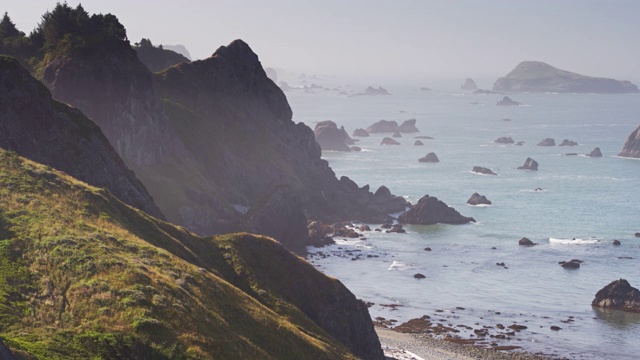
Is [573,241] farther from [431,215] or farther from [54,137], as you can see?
[54,137]

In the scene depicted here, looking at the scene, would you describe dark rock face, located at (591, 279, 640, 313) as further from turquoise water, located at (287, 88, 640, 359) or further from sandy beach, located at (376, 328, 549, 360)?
sandy beach, located at (376, 328, 549, 360)

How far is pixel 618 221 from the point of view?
174m

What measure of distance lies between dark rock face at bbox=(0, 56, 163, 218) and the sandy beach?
30960mm

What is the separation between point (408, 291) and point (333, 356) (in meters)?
57.0

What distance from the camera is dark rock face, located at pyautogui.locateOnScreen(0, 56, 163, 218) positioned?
8344 cm

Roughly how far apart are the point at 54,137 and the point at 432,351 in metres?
48.2

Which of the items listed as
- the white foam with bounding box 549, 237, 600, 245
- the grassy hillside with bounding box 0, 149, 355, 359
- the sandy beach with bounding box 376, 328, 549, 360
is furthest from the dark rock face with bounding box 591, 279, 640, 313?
the grassy hillside with bounding box 0, 149, 355, 359

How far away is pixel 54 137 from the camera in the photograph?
8556 centimetres

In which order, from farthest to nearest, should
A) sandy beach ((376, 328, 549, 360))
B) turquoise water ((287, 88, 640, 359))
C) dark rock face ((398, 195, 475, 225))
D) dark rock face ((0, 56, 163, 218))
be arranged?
dark rock face ((398, 195, 475, 225)), turquoise water ((287, 88, 640, 359)), sandy beach ((376, 328, 549, 360)), dark rock face ((0, 56, 163, 218))

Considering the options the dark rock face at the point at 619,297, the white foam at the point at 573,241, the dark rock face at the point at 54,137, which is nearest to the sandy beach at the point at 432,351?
the dark rock face at the point at 619,297

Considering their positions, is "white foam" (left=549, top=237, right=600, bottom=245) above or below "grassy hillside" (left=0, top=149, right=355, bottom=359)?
below

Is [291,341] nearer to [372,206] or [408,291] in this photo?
[408,291]

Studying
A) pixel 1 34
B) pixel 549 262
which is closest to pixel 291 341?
pixel 549 262

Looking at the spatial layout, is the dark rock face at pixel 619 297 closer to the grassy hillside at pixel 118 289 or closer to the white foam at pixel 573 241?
the white foam at pixel 573 241
